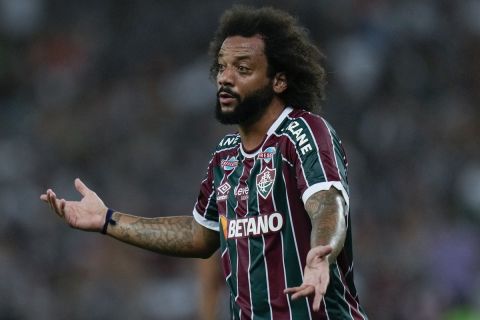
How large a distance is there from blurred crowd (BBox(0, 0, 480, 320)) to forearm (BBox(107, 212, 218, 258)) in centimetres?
524

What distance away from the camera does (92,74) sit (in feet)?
48.8

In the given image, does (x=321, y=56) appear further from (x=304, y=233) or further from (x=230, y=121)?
(x=304, y=233)

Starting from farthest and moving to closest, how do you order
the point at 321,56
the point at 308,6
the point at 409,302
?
the point at 308,6 → the point at 409,302 → the point at 321,56

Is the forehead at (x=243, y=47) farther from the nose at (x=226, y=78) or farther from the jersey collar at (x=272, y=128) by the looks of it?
the jersey collar at (x=272, y=128)

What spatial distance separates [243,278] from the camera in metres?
5.62

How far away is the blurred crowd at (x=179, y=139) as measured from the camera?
12.2m

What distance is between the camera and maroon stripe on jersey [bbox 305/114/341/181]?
5.35 metres

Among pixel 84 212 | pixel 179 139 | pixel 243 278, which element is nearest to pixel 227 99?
pixel 243 278

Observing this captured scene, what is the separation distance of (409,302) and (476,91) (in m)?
3.75

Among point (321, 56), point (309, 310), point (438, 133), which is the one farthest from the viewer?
point (438, 133)

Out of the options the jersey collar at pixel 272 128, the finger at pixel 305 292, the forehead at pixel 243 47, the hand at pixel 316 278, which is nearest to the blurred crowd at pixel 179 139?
the jersey collar at pixel 272 128

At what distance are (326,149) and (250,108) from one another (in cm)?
48

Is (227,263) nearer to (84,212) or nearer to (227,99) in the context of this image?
(227,99)

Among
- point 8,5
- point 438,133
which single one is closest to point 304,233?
point 438,133
